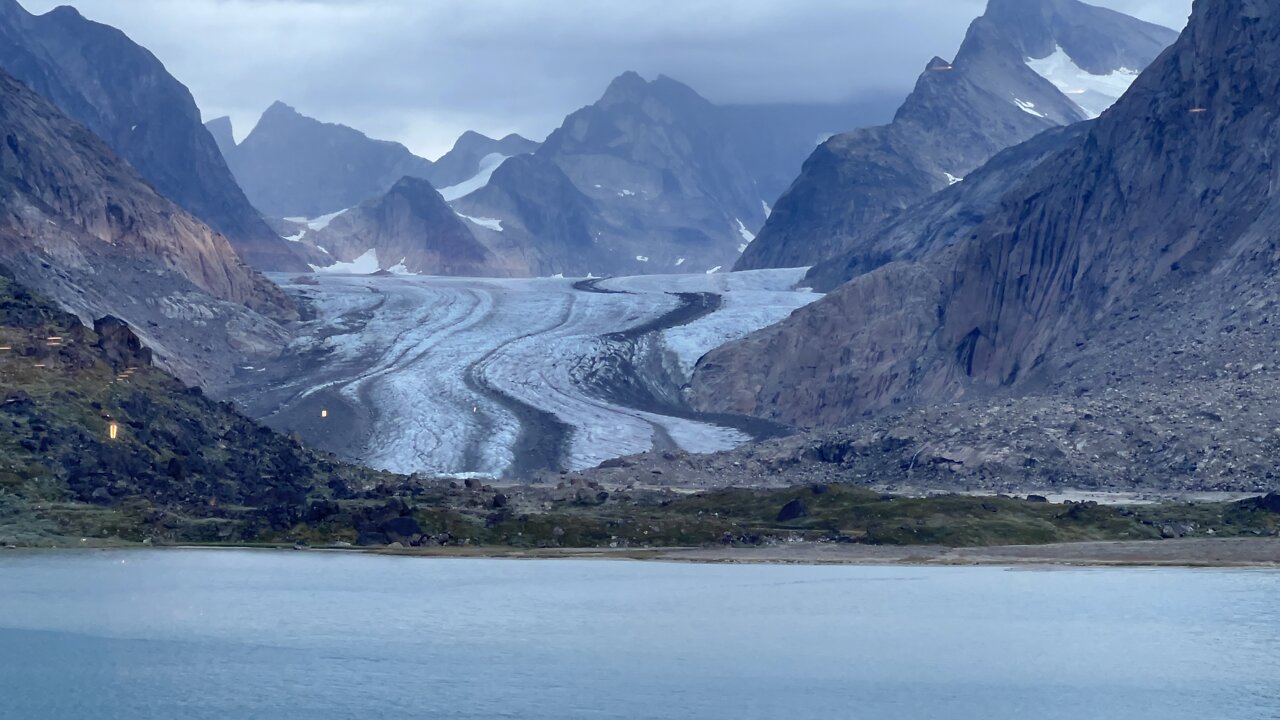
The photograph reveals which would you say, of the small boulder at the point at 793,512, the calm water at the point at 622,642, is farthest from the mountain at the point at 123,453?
the small boulder at the point at 793,512

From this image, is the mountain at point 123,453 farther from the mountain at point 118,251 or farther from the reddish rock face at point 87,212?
the reddish rock face at point 87,212

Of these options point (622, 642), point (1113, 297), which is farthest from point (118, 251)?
point (622, 642)

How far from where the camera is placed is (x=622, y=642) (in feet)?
198

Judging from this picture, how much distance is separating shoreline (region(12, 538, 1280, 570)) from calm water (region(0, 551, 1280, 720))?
10.7 ft

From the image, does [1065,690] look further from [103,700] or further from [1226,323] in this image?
[1226,323]

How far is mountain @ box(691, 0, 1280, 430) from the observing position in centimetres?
11794

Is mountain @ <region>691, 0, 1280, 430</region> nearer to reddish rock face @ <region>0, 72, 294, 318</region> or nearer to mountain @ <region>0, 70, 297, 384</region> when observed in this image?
mountain @ <region>0, 70, 297, 384</region>

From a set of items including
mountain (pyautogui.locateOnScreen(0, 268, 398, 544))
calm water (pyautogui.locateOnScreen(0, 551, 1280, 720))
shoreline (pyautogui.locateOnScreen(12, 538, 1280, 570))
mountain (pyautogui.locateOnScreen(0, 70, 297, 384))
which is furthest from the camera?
mountain (pyautogui.locateOnScreen(0, 70, 297, 384))

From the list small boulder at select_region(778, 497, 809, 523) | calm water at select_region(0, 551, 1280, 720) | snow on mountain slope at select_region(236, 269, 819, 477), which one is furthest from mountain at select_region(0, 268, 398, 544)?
small boulder at select_region(778, 497, 809, 523)

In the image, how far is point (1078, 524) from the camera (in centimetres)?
9362

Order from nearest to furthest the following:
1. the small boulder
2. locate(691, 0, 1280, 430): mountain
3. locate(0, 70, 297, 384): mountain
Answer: the small boulder
locate(691, 0, 1280, 430): mountain
locate(0, 70, 297, 384): mountain

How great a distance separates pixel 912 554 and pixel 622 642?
33.2 m

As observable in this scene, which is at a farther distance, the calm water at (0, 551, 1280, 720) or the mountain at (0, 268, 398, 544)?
the mountain at (0, 268, 398, 544)

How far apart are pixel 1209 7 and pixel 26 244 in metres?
105
